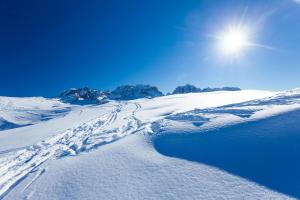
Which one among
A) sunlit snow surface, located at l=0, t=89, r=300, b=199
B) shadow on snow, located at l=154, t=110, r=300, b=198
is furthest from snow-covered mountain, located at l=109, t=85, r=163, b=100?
shadow on snow, located at l=154, t=110, r=300, b=198

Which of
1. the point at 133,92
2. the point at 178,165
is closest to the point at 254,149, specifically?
the point at 178,165

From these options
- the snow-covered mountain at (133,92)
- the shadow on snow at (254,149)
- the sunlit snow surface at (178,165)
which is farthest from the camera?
the snow-covered mountain at (133,92)

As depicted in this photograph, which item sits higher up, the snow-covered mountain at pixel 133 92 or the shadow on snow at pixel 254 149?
the snow-covered mountain at pixel 133 92

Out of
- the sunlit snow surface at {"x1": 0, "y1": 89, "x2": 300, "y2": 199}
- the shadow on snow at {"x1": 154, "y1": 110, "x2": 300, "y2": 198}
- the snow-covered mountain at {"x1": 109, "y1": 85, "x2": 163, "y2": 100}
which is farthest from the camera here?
the snow-covered mountain at {"x1": 109, "y1": 85, "x2": 163, "y2": 100}

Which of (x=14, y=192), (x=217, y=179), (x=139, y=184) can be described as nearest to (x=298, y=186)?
(x=217, y=179)

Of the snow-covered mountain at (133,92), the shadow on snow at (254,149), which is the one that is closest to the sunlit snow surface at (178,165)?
the shadow on snow at (254,149)

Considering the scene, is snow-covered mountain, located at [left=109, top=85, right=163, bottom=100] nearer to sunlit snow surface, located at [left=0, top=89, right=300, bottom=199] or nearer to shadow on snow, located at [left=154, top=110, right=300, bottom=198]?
sunlit snow surface, located at [left=0, top=89, right=300, bottom=199]

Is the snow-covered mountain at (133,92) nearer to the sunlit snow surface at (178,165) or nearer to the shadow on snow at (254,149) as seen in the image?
the sunlit snow surface at (178,165)

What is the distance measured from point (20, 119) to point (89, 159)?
2246cm

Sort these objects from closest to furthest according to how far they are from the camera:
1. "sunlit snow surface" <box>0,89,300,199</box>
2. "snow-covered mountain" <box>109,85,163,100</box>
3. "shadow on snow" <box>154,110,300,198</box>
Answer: "sunlit snow surface" <box>0,89,300,199</box> → "shadow on snow" <box>154,110,300,198</box> → "snow-covered mountain" <box>109,85,163,100</box>

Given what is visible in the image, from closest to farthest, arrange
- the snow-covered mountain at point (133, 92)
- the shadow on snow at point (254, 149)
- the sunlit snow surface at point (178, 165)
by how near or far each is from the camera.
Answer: the sunlit snow surface at point (178, 165) → the shadow on snow at point (254, 149) → the snow-covered mountain at point (133, 92)

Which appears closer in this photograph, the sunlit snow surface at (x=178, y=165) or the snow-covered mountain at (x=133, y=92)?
the sunlit snow surface at (x=178, y=165)

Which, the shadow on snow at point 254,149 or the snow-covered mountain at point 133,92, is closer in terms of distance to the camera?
the shadow on snow at point 254,149

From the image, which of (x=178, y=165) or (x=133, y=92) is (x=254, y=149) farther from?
(x=133, y=92)
